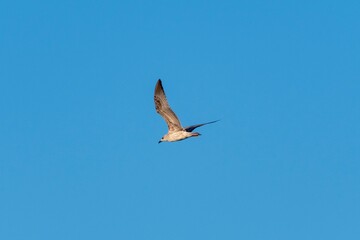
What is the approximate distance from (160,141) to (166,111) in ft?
10.6

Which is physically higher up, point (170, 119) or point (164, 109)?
point (164, 109)

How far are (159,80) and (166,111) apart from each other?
2.21 metres

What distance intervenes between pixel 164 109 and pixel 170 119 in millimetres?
883

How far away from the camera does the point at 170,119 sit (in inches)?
2343

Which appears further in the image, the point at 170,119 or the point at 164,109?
the point at 170,119

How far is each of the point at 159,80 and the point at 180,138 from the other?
422 centimetres

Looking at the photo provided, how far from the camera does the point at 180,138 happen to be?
195ft

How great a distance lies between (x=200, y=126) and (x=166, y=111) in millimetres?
2548

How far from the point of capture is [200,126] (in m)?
58.7

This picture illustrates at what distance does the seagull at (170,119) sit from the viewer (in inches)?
2311

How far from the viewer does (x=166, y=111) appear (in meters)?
59.2

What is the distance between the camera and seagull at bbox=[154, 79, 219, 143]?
58.7 metres

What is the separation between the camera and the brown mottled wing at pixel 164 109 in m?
58.7

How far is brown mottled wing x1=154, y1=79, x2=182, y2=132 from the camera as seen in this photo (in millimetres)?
58688
